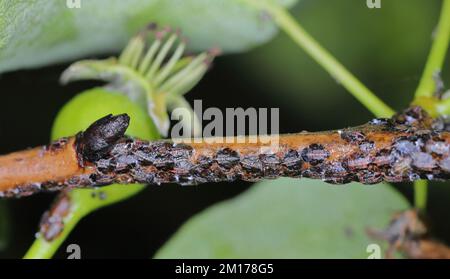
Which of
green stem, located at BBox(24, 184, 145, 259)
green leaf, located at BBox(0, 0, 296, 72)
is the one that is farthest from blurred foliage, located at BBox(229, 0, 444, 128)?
green stem, located at BBox(24, 184, 145, 259)

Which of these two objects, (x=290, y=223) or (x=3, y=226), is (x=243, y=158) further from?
(x=3, y=226)

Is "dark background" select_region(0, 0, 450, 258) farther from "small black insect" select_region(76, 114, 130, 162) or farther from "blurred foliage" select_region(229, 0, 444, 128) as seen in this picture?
"small black insect" select_region(76, 114, 130, 162)

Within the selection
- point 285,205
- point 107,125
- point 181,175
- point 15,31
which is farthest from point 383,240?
point 15,31

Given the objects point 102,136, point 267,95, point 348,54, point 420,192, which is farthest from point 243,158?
point 348,54
